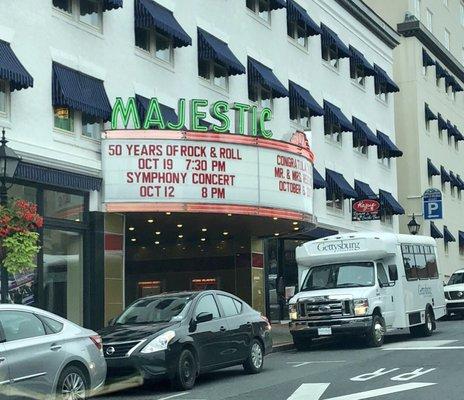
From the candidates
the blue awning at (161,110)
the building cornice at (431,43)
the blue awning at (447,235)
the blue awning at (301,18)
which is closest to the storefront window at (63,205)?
the blue awning at (161,110)

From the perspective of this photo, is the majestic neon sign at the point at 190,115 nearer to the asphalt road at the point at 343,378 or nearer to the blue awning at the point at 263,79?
the blue awning at the point at 263,79

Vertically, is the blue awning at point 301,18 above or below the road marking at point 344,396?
above

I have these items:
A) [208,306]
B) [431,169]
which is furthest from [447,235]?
[208,306]

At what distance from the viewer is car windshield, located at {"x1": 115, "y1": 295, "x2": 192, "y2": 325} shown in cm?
1423

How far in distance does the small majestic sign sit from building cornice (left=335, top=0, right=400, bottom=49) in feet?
30.3

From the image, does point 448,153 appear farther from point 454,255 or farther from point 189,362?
point 189,362

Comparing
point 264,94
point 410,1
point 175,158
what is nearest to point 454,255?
point 410,1

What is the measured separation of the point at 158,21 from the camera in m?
22.8

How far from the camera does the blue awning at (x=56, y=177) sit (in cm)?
1859

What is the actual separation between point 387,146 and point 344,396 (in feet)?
95.7

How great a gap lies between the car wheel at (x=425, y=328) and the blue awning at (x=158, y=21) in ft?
34.1

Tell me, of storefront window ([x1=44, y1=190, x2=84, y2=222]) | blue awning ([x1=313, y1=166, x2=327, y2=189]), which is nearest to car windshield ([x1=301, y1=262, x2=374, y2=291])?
storefront window ([x1=44, y1=190, x2=84, y2=222])

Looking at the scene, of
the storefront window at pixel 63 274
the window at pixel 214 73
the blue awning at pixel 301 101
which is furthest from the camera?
the blue awning at pixel 301 101

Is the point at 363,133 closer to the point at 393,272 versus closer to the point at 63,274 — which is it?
the point at 393,272
